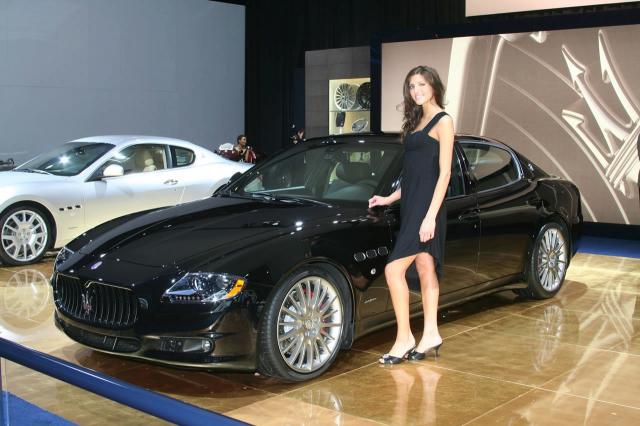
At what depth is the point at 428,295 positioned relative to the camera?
4.70 meters

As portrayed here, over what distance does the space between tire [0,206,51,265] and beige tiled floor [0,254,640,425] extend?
1.80 metres

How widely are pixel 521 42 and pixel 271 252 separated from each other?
772 centimetres

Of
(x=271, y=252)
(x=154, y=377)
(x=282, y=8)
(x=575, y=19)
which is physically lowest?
(x=154, y=377)

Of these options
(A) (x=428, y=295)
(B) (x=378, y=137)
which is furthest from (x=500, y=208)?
(A) (x=428, y=295)

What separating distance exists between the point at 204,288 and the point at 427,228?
1.28m

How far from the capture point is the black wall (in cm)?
1698

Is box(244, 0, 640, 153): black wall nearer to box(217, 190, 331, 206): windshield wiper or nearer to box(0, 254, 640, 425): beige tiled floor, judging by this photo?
box(0, 254, 640, 425): beige tiled floor

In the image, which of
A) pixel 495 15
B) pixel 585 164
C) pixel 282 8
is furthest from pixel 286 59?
pixel 585 164

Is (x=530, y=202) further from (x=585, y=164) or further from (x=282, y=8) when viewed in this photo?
(x=282, y=8)

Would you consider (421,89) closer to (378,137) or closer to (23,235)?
(378,137)

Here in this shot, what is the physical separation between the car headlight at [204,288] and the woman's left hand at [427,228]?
3.52ft

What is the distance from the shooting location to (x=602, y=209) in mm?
10188

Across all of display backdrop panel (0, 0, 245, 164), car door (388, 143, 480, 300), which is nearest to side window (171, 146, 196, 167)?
car door (388, 143, 480, 300)

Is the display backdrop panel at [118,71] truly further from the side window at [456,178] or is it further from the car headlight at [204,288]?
the car headlight at [204,288]
